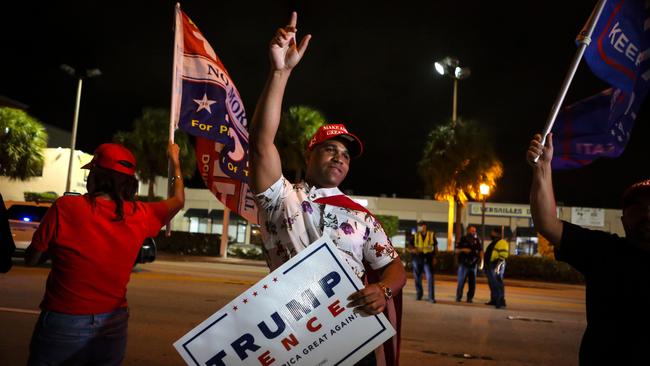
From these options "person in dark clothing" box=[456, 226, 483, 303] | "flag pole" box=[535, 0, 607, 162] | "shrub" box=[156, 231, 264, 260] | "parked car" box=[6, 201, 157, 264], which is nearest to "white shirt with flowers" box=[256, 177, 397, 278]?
"flag pole" box=[535, 0, 607, 162]

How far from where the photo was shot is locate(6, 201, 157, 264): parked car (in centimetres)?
1519

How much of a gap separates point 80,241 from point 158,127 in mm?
29658

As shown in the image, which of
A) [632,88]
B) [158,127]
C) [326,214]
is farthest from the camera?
[158,127]

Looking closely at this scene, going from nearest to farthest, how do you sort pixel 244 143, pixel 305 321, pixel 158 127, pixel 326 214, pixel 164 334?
pixel 305 321 < pixel 326 214 < pixel 244 143 < pixel 164 334 < pixel 158 127

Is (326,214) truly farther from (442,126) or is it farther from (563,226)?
(442,126)

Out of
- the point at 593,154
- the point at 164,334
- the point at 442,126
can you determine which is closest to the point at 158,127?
the point at 442,126

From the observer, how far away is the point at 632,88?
4184mm

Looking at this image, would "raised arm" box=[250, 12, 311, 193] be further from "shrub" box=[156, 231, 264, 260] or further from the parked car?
"shrub" box=[156, 231, 264, 260]

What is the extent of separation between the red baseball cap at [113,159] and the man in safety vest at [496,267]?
1075 cm

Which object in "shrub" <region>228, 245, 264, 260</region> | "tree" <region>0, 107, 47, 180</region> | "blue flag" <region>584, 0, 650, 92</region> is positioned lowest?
"shrub" <region>228, 245, 264, 260</region>

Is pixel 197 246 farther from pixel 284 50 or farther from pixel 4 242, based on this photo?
pixel 284 50

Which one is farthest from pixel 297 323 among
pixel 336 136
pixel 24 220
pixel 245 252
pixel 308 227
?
pixel 245 252

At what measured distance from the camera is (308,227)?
2.61m

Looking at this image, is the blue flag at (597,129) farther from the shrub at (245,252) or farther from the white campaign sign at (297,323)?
the shrub at (245,252)
